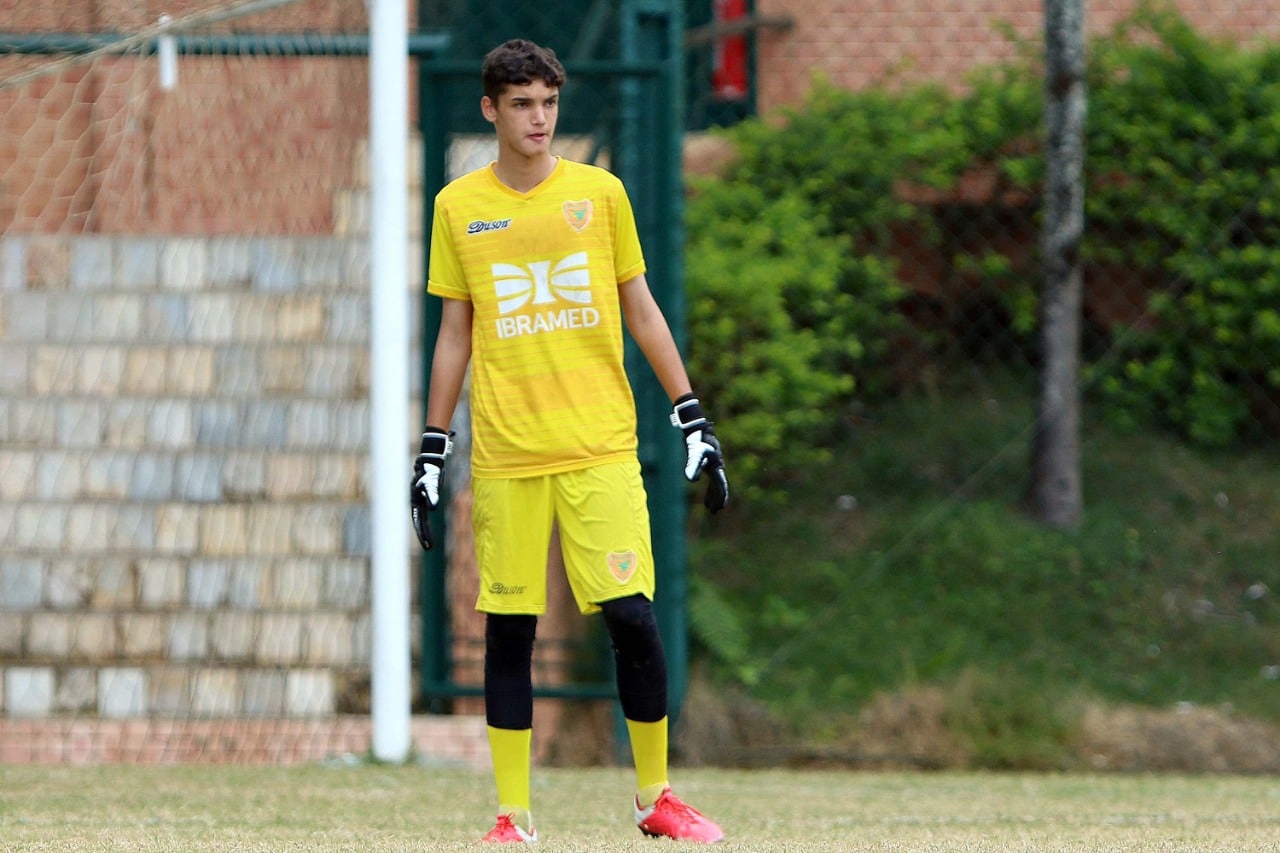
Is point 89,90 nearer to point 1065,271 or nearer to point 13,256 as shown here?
point 13,256

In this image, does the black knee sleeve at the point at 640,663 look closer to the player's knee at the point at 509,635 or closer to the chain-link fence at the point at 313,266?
the player's knee at the point at 509,635

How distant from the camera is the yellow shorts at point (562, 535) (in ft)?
13.6

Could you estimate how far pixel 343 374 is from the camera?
27.3ft

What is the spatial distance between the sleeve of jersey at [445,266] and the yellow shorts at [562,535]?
0.46 meters

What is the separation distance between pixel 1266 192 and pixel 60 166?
602 cm

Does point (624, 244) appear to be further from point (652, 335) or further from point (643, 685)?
point (643, 685)

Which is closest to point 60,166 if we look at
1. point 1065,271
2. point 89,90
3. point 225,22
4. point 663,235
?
point 89,90

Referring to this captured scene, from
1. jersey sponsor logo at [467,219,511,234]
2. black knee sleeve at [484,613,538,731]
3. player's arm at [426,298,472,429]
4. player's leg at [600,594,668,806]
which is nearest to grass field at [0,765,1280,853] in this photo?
player's leg at [600,594,668,806]

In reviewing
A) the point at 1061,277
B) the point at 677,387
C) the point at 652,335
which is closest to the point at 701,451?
the point at 677,387

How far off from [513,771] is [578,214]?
1319mm

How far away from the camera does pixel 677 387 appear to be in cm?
427

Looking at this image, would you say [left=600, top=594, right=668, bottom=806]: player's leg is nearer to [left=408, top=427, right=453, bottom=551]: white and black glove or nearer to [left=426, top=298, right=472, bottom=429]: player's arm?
[left=408, top=427, right=453, bottom=551]: white and black glove

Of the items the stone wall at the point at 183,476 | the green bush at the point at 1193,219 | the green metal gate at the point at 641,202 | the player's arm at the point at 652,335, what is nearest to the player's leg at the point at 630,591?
the player's arm at the point at 652,335

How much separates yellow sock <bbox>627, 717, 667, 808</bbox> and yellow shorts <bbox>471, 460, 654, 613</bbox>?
13.4 inches
